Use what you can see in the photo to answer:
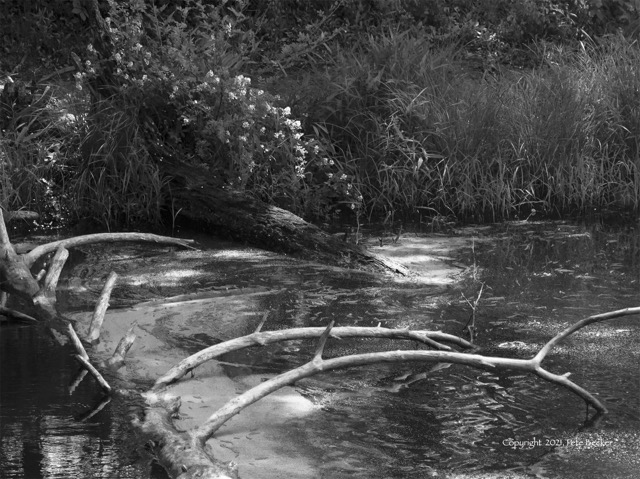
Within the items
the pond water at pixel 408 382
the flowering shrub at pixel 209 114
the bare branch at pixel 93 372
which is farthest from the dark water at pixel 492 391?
the flowering shrub at pixel 209 114

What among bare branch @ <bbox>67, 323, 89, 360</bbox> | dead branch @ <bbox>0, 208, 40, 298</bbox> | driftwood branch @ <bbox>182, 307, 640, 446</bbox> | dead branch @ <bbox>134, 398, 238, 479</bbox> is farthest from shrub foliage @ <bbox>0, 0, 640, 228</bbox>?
driftwood branch @ <bbox>182, 307, 640, 446</bbox>

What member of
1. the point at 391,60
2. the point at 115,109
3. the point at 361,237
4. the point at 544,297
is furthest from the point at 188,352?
the point at 391,60

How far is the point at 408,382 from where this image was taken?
4285 mm

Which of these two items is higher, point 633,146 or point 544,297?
point 633,146

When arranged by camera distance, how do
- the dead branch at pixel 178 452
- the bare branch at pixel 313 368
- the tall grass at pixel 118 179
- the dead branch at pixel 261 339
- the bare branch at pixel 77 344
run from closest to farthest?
the dead branch at pixel 178 452 → the bare branch at pixel 313 368 → the dead branch at pixel 261 339 → the bare branch at pixel 77 344 → the tall grass at pixel 118 179

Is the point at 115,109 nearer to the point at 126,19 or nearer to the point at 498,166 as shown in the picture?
the point at 126,19

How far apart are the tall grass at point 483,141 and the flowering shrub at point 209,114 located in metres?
0.49

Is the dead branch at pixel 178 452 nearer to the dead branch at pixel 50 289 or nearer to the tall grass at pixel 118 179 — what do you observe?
the dead branch at pixel 50 289

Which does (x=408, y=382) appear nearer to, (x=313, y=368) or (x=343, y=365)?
(x=343, y=365)

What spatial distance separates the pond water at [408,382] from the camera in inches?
139

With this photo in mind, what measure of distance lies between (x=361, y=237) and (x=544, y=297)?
1913mm

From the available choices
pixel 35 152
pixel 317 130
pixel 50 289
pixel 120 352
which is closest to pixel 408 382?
pixel 120 352

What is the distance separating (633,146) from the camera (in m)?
8.56

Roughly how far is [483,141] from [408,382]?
4266mm
